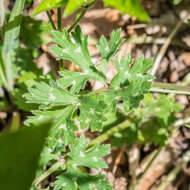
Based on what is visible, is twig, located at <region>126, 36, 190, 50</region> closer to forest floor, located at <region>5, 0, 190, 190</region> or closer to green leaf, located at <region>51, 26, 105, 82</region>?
forest floor, located at <region>5, 0, 190, 190</region>

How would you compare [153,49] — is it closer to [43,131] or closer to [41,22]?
[41,22]

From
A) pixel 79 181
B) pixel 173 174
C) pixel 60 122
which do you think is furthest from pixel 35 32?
pixel 173 174

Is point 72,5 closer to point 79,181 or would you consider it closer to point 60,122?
point 60,122

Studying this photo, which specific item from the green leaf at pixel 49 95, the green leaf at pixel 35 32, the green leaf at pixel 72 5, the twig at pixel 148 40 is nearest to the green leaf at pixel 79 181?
the green leaf at pixel 49 95

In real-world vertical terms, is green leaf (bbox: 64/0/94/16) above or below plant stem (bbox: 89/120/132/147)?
above

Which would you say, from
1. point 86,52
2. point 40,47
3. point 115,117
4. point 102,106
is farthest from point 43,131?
point 40,47

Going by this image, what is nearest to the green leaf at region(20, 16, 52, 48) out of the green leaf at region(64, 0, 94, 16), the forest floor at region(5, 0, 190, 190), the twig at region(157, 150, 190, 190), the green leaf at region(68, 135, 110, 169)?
the forest floor at region(5, 0, 190, 190)
